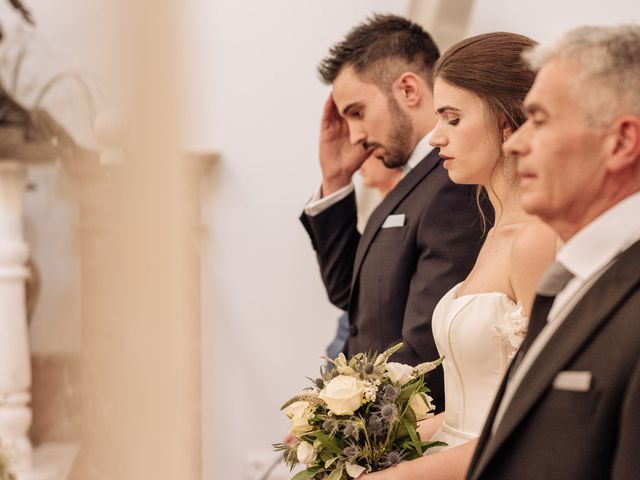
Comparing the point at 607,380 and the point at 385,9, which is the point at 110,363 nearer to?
the point at 607,380

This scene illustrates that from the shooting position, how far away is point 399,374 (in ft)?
6.37

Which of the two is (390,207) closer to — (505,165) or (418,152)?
(418,152)

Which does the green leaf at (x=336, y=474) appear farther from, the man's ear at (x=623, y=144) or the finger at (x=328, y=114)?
the finger at (x=328, y=114)

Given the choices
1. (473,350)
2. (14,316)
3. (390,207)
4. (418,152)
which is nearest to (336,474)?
(473,350)

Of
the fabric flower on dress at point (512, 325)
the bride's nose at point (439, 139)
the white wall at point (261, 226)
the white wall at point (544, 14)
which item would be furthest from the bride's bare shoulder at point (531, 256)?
the white wall at point (261, 226)

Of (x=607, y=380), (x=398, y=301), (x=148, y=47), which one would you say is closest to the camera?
(x=148, y=47)

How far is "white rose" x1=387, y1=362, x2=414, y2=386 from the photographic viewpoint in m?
1.94

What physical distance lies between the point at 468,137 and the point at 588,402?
91 centimetres

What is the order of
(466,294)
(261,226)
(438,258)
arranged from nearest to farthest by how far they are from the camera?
(466,294), (438,258), (261,226)

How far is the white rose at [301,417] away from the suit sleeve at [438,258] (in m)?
0.51

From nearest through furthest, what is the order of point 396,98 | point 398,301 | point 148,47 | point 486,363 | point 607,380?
point 148,47 → point 607,380 → point 486,363 → point 398,301 → point 396,98

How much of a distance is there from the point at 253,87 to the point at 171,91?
532 centimetres

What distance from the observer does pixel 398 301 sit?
253cm

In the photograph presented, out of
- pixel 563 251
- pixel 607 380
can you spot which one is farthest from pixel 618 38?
pixel 607 380
